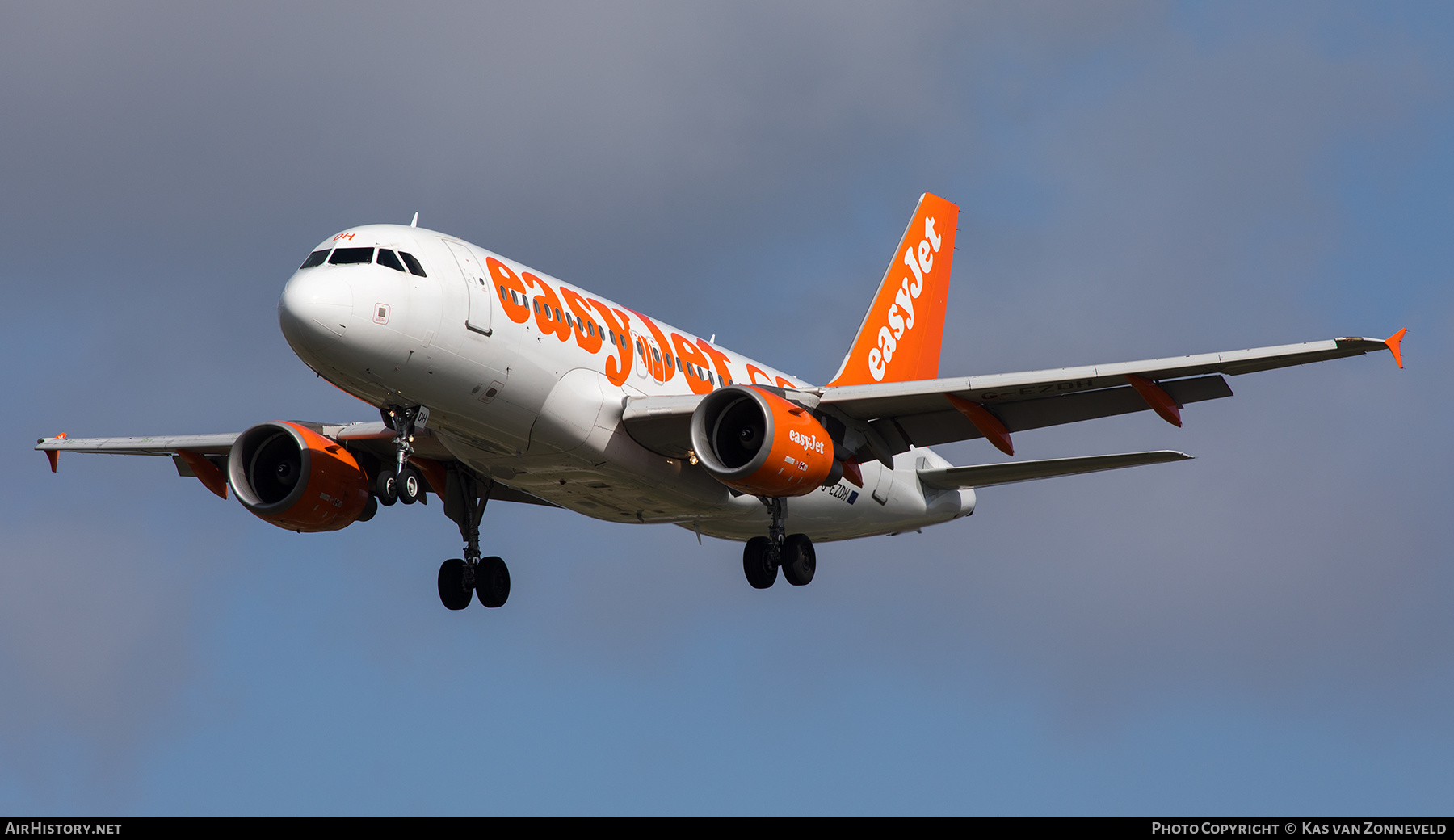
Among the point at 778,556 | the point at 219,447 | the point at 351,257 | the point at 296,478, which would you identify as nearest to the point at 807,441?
the point at 778,556

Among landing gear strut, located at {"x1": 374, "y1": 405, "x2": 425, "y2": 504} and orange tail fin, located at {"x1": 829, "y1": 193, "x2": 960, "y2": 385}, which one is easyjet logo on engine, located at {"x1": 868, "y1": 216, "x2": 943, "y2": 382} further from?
landing gear strut, located at {"x1": 374, "y1": 405, "x2": 425, "y2": 504}

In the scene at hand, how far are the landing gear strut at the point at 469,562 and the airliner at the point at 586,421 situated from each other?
4cm

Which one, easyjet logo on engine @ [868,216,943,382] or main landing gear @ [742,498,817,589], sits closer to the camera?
main landing gear @ [742,498,817,589]

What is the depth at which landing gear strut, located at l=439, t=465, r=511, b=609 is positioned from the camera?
113ft

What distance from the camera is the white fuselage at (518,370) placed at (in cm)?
2656

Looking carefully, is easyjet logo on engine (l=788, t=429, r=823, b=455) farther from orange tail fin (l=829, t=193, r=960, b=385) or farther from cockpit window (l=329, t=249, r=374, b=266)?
orange tail fin (l=829, t=193, r=960, b=385)

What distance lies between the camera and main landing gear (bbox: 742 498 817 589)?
108 feet

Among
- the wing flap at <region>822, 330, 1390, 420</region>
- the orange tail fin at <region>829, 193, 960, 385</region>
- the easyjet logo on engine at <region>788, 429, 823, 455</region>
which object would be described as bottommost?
the easyjet logo on engine at <region>788, 429, 823, 455</region>

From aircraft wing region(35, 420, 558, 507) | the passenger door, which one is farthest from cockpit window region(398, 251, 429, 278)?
aircraft wing region(35, 420, 558, 507)

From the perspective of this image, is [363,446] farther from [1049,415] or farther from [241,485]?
[1049,415]

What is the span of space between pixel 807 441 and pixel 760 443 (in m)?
0.87

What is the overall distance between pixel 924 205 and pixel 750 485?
745 inches

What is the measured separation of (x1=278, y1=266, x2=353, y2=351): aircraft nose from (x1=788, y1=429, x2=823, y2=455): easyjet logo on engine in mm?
8313

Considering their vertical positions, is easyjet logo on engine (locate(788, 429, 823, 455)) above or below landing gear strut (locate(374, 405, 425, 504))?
above
